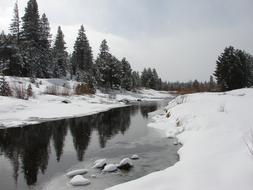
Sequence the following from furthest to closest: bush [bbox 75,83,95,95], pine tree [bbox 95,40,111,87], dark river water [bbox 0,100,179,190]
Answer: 1. pine tree [bbox 95,40,111,87]
2. bush [bbox 75,83,95,95]
3. dark river water [bbox 0,100,179,190]

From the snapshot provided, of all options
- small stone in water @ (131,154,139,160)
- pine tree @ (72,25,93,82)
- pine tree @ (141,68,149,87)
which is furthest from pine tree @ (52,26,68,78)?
pine tree @ (141,68,149,87)

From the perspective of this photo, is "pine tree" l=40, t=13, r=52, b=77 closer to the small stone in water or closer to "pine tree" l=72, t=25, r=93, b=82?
"pine tree" l=72, t=25, r=93, b=82

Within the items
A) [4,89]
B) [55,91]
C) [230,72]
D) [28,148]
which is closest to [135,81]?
[230,72]

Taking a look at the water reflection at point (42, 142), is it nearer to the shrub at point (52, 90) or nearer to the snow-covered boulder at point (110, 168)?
the snow-covered boulder at point (110, 168)

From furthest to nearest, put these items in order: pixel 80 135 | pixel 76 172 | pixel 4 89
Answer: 1. pixel 4 89
2. pixel 80 135
3. pixel 76 172

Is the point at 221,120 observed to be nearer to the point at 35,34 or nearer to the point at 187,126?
the point at 187,126

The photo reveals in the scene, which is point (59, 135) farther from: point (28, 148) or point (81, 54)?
point (81, 54)

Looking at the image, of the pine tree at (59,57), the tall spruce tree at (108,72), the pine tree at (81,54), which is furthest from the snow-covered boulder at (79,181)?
the pine tree at (81,54)

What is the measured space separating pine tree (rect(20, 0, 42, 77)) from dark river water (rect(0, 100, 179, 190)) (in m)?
30.9

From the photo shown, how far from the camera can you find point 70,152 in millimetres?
14086

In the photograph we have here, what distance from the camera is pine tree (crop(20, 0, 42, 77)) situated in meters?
49.1

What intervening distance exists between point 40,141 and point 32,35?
39822 millimetres

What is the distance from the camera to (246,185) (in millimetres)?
6512

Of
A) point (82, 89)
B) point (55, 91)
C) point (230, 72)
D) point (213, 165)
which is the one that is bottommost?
point (213, 165)
